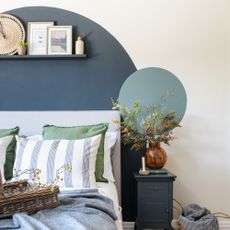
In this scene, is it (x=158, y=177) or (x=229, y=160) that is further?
(x=229, y=160)

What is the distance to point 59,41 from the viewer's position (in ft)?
8.93

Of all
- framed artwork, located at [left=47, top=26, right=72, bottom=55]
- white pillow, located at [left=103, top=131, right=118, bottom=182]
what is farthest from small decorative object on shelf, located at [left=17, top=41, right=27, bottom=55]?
white pillow, located at [left=103, top=131, right=118, bottom=182]

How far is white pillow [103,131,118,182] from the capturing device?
7.82ft

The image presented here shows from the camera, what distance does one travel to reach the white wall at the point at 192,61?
2736 millimetres

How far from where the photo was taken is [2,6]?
2803 millimetres

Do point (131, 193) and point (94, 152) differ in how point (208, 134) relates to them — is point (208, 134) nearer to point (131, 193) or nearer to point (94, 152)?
point (131, 193)

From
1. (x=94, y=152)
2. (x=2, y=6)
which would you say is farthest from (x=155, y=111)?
(x=2, y=6)

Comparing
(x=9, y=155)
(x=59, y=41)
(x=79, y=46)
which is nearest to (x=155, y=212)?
(x=9, y=155)

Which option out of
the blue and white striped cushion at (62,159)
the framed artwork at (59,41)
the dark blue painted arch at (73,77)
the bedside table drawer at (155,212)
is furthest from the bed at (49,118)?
the bedside table drawer at (155,212)

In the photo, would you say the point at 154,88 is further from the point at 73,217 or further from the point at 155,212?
the point at 73,217

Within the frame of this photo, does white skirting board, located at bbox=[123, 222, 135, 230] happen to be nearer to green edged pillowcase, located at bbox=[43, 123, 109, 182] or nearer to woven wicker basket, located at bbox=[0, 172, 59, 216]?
green edged pillowcase, located at bbox=[43, 123, 109, 182]

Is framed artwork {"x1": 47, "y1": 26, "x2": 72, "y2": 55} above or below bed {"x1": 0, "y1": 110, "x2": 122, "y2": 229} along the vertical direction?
above

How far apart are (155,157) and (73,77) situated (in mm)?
1104

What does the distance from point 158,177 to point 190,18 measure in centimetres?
158
